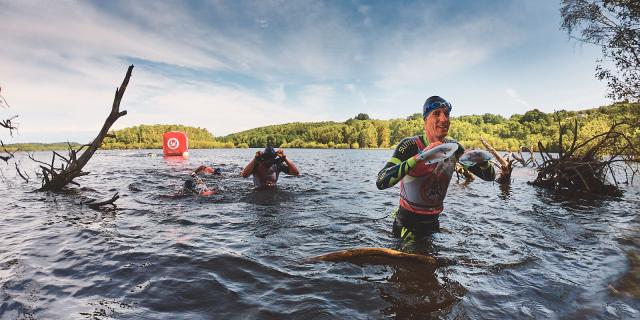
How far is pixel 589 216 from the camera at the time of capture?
30.0 feet

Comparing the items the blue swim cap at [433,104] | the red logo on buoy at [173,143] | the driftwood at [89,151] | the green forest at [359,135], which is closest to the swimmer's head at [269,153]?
the driftwood at [89,151]

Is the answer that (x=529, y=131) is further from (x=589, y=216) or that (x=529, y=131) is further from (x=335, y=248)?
(x=335, y=248)

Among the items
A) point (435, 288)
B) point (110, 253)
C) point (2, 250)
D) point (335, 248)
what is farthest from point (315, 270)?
point (2, 250)

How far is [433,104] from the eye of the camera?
4.77m

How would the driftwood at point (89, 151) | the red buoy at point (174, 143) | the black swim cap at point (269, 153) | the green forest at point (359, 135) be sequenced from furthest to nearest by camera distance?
the green forest at point (359, 135) < the red buoy at point (174, 143) < the driftwood at point (89, 151) < the black swim cap at point (269, 153)

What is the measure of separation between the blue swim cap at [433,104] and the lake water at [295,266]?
228 cm

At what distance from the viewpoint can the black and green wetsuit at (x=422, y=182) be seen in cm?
479

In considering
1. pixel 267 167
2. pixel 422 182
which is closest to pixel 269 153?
pixel 267 167

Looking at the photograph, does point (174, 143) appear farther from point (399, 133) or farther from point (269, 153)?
point (399, 133)

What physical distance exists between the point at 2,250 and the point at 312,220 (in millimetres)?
6207

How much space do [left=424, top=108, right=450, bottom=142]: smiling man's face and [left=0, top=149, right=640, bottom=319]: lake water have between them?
1913mm

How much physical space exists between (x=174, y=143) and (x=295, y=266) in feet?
132

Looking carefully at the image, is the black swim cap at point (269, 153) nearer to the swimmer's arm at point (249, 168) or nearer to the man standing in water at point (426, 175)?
the swimmer's arm at point (249, 168)

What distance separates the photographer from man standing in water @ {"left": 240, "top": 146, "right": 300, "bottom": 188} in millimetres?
10773
